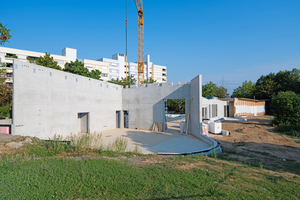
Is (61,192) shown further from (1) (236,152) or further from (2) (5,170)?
(1) (236,152)

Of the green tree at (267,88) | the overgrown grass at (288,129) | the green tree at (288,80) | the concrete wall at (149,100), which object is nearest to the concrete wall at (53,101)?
the concrete wall at (149,100)

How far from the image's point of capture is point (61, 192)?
4121 mm

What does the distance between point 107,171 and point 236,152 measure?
7825mm

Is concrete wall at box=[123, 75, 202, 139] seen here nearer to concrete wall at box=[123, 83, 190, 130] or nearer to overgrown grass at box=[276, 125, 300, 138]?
concrete wall at box=[123, 83, 190, 130]

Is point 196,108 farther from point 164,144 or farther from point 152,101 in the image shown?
point 152,101

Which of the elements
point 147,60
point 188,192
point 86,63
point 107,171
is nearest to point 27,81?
point 107,171

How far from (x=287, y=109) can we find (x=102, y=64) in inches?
1770

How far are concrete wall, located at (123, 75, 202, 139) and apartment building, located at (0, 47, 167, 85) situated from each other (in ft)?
80.7

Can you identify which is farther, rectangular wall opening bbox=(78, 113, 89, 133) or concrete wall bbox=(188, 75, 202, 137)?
rectangular wall opening bbox=(78, 113, 89, 133)

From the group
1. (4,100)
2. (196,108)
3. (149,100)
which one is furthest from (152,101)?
(4,100)

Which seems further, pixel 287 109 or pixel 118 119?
pixel 118 119

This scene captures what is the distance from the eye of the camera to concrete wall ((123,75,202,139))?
53.4 feet

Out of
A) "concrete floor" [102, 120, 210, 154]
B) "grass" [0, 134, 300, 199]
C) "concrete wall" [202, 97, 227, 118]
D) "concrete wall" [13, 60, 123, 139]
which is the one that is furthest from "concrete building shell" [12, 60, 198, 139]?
"concrete wall" [202, 97, 227, 118]

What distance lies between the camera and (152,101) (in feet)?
60.6
